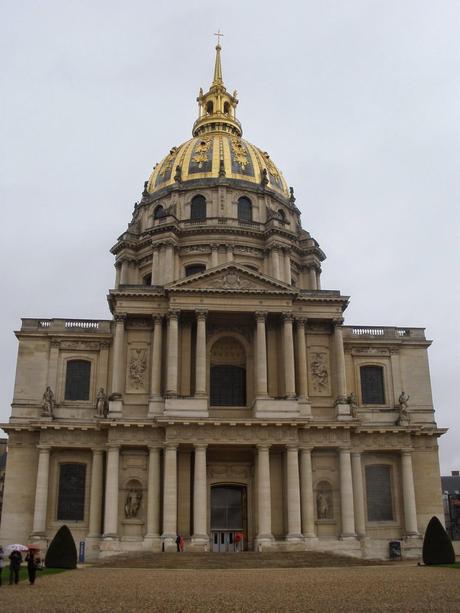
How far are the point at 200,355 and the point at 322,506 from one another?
11.8 meters

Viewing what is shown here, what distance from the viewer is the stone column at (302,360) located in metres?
44.9

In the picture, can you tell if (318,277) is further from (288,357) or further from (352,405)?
(352,405)

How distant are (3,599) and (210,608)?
5.41 metres

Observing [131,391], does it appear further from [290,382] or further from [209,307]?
[290,382]

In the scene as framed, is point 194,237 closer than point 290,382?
No

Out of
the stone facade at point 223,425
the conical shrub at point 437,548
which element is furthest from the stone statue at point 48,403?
the conical shrub at point 437,548

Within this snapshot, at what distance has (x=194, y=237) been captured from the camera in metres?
56.5

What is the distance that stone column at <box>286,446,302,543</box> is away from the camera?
40.6 metres

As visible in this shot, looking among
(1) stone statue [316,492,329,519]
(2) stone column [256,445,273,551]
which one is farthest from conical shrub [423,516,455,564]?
(1) stone statue [316,492,329,519]

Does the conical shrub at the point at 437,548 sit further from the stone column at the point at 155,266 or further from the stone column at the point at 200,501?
the stone column at the point at 155,266

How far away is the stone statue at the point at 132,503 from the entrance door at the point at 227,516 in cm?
479

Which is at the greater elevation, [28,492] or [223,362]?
[223,362]

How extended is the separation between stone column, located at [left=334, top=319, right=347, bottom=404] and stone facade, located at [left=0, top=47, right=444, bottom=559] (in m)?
0.09

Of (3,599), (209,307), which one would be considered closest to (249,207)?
(209,307)
